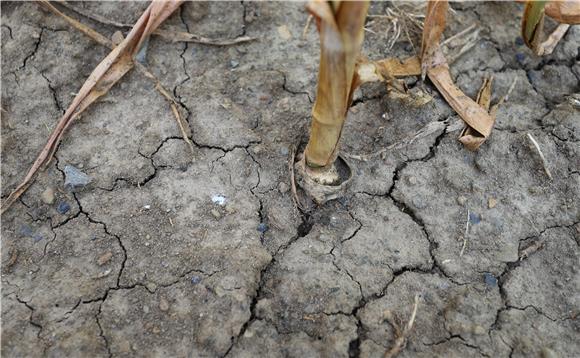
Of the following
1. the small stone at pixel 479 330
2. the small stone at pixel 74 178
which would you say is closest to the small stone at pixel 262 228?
the small stone at pixel 74 178

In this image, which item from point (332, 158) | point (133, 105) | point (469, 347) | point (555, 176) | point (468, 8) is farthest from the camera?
point (468, 8)

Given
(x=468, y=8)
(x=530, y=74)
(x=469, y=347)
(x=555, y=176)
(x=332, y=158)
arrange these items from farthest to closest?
(x=468, y=8), (x=530, y=74), (x=555, y=176), (x=332, y=158), (x=469, y=347)

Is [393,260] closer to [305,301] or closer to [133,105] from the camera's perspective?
[305,301]

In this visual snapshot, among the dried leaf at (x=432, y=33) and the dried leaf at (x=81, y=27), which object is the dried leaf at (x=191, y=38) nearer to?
the dried leaf at (x=81, y=27)

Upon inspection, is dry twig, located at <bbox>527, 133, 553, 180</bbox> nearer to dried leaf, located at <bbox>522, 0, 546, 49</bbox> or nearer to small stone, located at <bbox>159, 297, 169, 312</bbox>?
dried leaf, located at <bbox>522, 0, 546, 49</bbox>

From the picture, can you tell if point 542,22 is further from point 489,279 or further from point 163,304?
point 163,304

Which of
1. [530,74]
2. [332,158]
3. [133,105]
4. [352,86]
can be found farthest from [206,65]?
[530,74]

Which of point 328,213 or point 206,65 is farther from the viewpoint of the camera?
point 206,65
